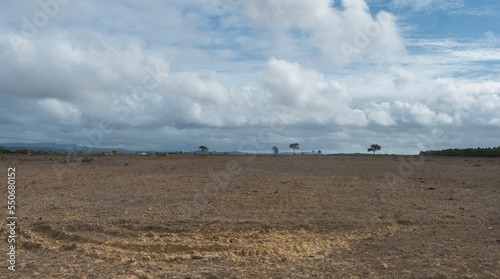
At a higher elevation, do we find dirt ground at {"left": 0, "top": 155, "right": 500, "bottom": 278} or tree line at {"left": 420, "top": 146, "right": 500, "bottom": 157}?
tree line at {"left": 420, "top": 146, "right": 500, "bottom": 157}

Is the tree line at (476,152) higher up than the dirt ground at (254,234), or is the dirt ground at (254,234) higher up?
the tree line at (476,152)

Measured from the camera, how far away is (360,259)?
7262 millimetres

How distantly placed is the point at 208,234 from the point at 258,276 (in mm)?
3044

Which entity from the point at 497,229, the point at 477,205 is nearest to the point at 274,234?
the point at 497,229

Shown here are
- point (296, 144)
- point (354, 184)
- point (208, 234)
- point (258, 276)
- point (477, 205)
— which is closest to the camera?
point (258, 276)

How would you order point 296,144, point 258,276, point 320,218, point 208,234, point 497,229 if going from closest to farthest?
1. point 258,276
2. point 208,234
3. point 497,229
4. point 320,218
5. point 296,144

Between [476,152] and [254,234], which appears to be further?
[476,152]

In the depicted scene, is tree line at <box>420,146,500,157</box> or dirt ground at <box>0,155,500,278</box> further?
tree line at <box>420,146,500,157</box>

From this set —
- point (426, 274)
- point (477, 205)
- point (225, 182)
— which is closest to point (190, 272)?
point (426, 274)

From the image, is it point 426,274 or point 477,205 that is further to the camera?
point 477,205

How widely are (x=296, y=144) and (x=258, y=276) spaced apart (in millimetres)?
97156

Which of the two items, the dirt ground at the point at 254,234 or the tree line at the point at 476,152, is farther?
the tree line at the point at 476,152

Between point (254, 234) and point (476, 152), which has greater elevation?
point (476, 152)

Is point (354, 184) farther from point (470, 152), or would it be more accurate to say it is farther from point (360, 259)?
point (470, 152)
